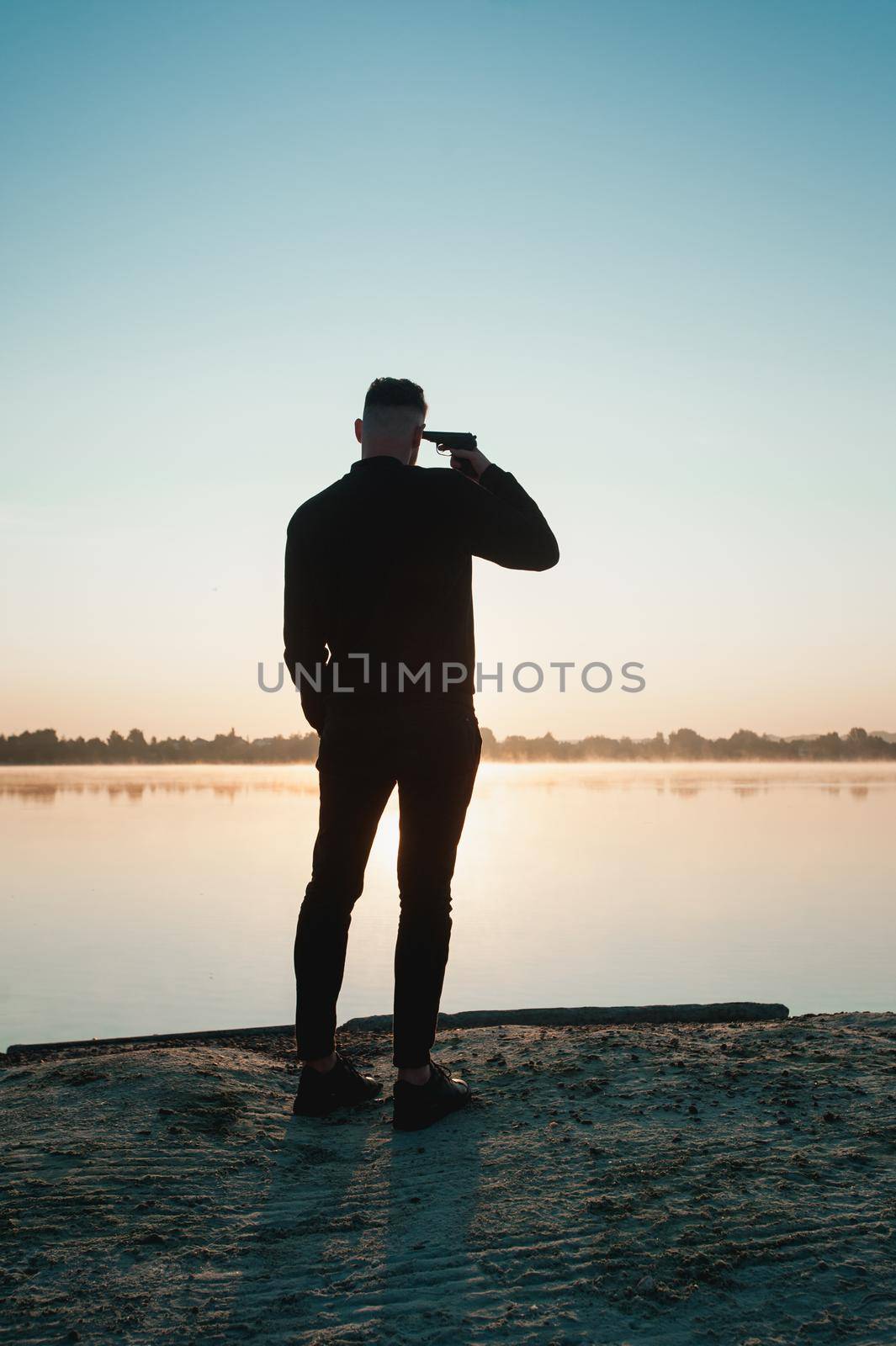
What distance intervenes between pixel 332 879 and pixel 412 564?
43.0 inches

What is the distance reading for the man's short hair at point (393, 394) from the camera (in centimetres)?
347

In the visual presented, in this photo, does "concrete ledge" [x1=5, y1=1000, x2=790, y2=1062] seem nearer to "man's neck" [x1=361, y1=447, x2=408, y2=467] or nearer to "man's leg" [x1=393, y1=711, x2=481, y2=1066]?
"man's leg" [x1=393, y1=711, x2=481, y2=1066]

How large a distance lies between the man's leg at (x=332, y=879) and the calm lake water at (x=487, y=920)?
135 inches

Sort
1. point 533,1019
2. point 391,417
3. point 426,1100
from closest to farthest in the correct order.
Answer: point 426,1100, point 391,417, point 533,1019

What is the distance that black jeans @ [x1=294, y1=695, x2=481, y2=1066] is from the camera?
326 centimetres

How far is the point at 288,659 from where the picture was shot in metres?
3.53

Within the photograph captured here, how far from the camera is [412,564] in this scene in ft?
10.9

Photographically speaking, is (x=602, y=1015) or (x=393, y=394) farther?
(x=602, y=1015)

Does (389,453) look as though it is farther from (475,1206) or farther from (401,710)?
(475,1206)

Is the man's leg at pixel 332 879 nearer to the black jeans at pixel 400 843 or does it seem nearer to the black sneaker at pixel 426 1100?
the black jeans at pixel 400 843

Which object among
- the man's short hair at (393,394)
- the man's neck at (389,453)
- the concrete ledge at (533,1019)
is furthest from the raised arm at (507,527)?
the concrete ledge at (533,1019)

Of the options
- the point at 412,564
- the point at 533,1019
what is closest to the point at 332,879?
the point at 412,564

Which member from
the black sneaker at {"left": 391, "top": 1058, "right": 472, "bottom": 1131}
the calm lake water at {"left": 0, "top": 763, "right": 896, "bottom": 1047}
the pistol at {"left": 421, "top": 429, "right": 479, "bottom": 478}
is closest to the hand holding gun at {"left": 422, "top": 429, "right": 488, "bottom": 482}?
the pistol at {"left": 421, "top": 429, "right": 479, "bottom": 478}

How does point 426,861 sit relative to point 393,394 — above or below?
below
